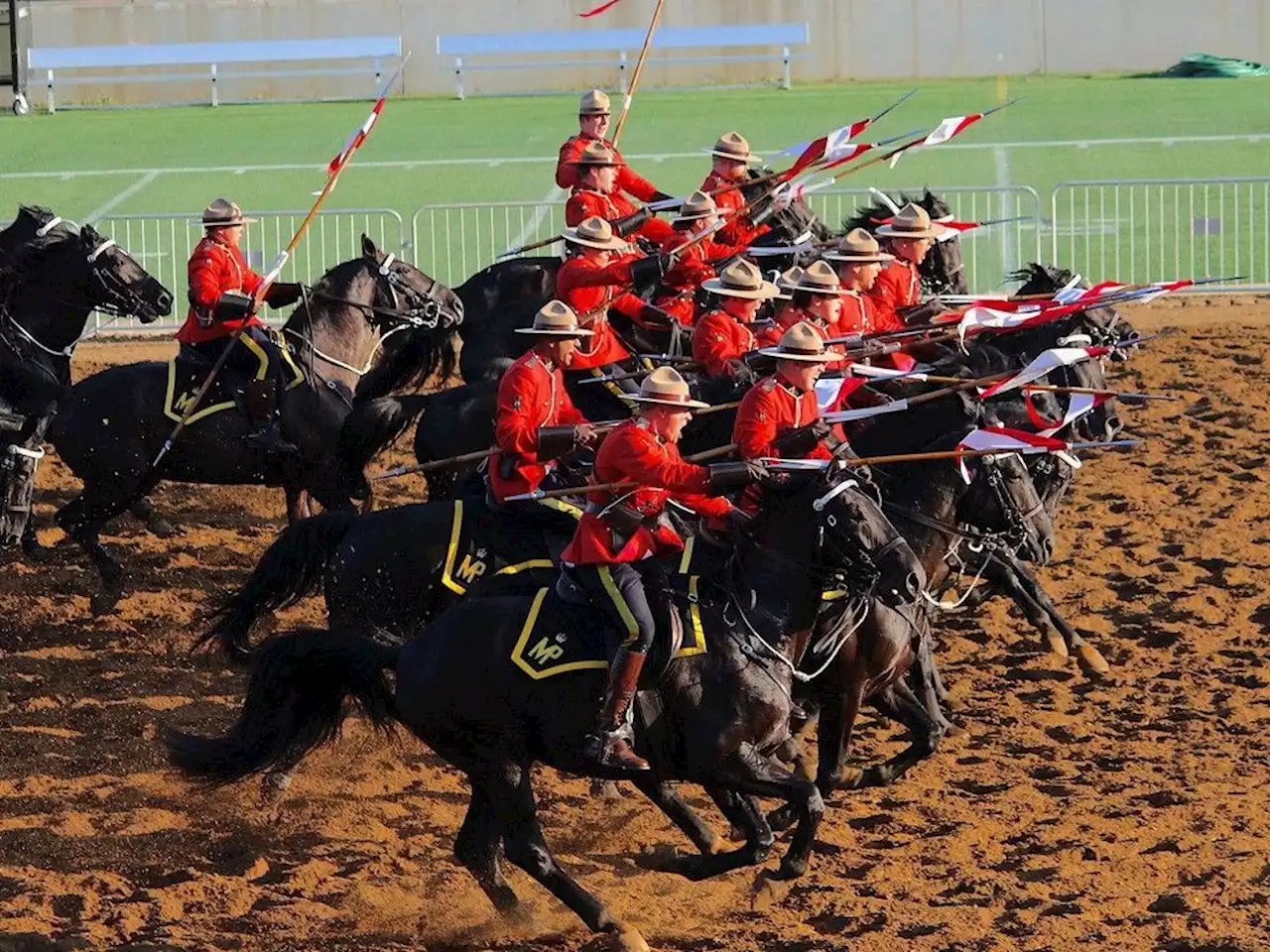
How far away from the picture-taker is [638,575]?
8.24m

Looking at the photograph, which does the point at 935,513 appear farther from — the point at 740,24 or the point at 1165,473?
the point at 740,24

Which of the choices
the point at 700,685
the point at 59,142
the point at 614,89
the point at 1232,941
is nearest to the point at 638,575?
the point at 700,685

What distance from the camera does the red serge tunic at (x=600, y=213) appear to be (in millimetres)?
13930

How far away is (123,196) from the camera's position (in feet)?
80.6

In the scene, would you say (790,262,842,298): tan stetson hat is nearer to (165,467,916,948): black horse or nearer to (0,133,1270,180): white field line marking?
(165,467,916,948): black horse

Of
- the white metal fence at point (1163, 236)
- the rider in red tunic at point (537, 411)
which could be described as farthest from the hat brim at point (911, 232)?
the white metal fence at point (1163, 236)

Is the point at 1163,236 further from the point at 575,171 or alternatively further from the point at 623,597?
the point at 623,597

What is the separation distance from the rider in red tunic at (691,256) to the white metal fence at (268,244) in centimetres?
674

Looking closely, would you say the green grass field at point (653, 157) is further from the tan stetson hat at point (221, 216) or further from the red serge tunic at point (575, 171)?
the tan stetson hat at point (221, 216)

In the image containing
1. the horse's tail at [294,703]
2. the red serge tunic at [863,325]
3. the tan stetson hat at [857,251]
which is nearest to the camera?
the horse's tail at [294,703]

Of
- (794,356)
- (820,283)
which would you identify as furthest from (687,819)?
(820,283)

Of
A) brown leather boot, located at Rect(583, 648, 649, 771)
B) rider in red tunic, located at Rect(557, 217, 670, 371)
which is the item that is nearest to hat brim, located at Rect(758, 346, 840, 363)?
brown leather boot, located at Rect(583, 648, 649, 771)

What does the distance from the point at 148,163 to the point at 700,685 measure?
20.2 m

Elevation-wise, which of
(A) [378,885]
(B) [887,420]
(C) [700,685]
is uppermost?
(B) [887,420]
